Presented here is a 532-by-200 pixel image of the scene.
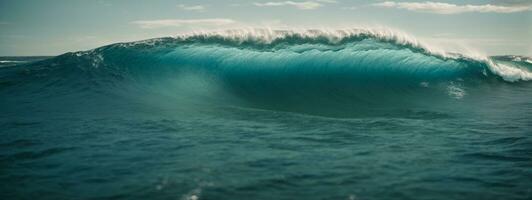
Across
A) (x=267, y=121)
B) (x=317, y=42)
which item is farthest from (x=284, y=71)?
(x=267, y=121)

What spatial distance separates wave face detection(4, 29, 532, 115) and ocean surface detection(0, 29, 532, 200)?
0.06 m

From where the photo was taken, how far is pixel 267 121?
685cm

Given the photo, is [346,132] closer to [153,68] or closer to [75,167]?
[75,167]

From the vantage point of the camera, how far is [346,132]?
5.94 m

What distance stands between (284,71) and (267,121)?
536cm

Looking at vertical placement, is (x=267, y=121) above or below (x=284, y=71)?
below

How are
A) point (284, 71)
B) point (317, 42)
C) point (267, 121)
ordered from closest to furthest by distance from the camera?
point (267, 121), point (284, 71), point (317, 42)

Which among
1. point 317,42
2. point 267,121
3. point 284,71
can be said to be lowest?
point 267,121

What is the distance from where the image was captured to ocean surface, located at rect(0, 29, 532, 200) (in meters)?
3.71

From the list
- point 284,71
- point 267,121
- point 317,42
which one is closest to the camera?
point 267,121

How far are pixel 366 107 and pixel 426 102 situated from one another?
1607mm

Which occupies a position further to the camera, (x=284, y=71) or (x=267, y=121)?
(x=284, y=71)

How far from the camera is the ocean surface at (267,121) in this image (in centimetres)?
371

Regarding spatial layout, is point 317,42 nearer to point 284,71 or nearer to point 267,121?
point 284,71
